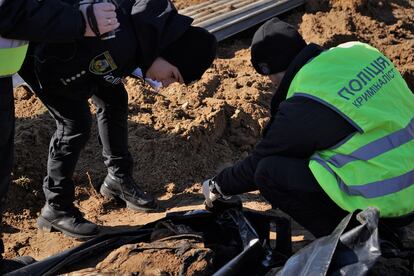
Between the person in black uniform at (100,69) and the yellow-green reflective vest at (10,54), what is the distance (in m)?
0.26

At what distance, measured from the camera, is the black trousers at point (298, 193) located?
10.3ft

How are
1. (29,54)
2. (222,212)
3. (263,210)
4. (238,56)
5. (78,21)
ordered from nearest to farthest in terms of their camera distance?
(78,21) → (29,54) → (222,212) → (263,210) → (238,56)

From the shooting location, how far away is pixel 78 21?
280 centimetres

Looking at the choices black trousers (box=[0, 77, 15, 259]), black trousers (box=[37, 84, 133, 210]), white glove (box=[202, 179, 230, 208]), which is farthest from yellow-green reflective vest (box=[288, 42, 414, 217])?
black trousers (box=[0, 77, 15, 259])

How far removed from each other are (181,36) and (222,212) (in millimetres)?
989

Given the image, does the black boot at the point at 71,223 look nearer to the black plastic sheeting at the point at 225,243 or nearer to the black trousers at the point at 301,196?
the black plastic sheeting at the point at 225,243

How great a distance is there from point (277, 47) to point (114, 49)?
81 centimetres

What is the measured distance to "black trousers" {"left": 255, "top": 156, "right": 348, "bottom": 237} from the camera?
10.3ft

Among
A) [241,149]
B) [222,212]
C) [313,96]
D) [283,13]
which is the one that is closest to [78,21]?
[313,96]

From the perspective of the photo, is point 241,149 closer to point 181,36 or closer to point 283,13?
point 181,36

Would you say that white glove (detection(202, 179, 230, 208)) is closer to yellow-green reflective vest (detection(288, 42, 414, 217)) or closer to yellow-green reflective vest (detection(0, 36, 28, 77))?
yellow-green reflective vest (detection(288, 42, 414, 217))

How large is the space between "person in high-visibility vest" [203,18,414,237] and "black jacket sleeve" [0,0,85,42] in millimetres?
964

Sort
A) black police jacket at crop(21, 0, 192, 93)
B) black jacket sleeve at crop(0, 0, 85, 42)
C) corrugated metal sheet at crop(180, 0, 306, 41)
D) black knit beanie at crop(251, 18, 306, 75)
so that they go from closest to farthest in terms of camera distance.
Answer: black jacket sleeve at crop(0, 0, 85, 42) → black police jacket at crop(21, 0, 192, 93) → black knit beanie at crop(251, 18, 306, 75) → corrugated metal sheet at crop(180, 0, 306, 41)

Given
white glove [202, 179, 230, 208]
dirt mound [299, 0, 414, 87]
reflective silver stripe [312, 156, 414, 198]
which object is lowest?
dirt mound [299, 0, 414, 87]
